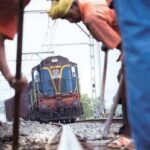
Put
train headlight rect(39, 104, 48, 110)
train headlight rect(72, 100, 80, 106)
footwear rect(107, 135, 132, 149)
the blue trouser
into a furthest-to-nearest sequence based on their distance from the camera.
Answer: train headlight rect(72, 100, 80, 106) → train headlight rect(39, 104, 48, 110) → footwear rect(107, 135, 132, 149) → the blue trouser

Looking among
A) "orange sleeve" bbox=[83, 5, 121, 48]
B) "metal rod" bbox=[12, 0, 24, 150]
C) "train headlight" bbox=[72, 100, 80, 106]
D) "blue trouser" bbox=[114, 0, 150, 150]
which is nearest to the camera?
"blue trouser" bbox=[114, 0, 150, 150]

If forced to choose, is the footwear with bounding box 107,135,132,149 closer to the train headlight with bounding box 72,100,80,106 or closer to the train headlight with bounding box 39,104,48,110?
the train headlight with bounding box 39,104,48,110

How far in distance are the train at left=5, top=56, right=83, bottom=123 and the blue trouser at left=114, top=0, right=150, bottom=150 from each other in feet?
68.2

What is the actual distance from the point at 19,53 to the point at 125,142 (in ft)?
7.12

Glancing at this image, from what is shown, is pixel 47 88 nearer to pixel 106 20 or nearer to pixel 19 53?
pixel 106 20

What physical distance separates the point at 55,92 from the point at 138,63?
22.3m

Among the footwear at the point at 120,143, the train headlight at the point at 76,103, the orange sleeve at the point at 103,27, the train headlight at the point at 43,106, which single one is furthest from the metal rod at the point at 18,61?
the train headlight at the point at 76,103

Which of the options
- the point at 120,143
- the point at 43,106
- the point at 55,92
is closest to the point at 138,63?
the point at 120,143

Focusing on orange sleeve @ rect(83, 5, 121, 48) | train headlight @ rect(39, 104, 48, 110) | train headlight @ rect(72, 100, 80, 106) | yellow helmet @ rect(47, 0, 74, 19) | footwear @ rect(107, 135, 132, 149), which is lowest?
footwear @ rect(107, 135, 132, 149)

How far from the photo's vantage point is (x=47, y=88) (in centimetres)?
2359

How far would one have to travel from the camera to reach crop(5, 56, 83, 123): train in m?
22.5

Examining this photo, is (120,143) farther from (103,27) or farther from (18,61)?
(18,61)

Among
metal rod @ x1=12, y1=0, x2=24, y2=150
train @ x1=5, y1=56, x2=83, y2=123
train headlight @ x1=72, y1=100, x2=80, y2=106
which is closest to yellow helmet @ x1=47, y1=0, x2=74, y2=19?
metal rod @ x1=12, y1=0, x2=24, y2=150

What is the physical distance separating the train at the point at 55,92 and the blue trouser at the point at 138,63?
20.8m
